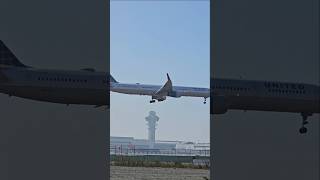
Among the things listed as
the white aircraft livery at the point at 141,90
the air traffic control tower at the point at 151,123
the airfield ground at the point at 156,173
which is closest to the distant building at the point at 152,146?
the air traffic control tower at the point at 151,123

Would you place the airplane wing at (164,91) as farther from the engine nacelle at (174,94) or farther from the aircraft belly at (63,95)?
the aircraft belly at (63,95)

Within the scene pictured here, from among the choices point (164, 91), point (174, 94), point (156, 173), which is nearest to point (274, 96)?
point (174, 94)

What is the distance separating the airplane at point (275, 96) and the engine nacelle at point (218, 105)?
10 cm

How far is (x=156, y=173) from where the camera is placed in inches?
239

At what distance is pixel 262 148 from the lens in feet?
19.4

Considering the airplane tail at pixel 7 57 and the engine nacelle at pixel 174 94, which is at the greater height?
the airplane tail at pixel 7 57

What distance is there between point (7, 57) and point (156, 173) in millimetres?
1942

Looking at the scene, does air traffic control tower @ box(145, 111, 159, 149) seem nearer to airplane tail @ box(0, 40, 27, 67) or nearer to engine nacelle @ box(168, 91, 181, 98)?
engine nacelle @ box(168, 91, 181, 98)

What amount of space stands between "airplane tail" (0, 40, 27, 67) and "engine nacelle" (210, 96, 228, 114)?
74.4 inches

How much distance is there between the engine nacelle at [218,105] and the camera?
575 cm

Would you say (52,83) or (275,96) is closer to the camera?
(52,83)

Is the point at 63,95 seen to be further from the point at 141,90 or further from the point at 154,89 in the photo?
the point at 154,89

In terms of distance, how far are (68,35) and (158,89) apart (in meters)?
1.02

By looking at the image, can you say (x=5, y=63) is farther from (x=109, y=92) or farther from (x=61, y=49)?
(x=109, y=92)
